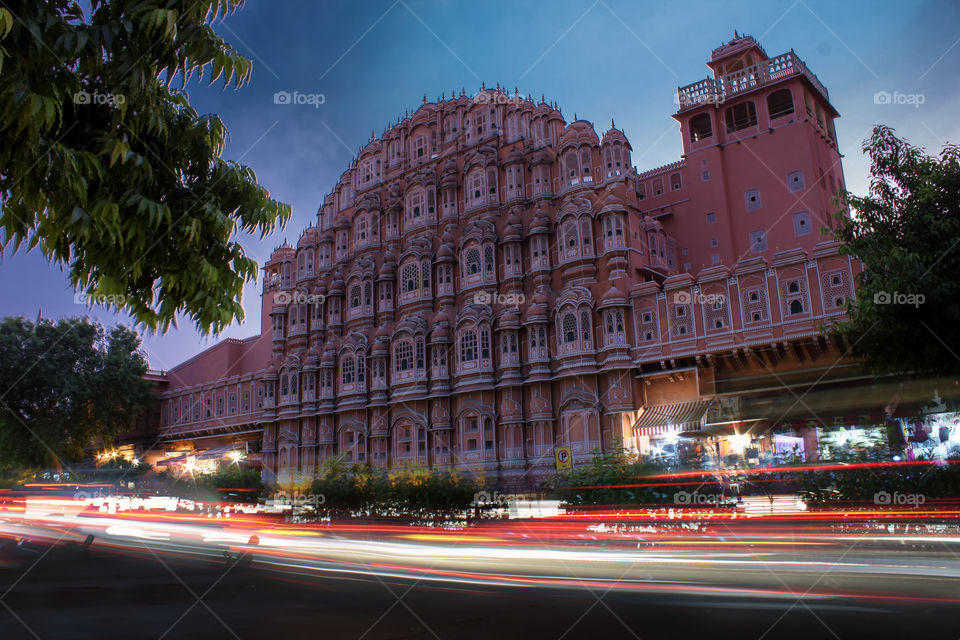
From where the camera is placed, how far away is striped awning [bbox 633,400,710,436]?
1304 inches

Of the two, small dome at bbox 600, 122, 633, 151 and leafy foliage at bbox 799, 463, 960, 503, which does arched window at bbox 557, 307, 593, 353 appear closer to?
small dome at bbox 600, 122, 633, 151

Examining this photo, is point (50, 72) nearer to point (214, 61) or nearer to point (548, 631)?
point (214, 61)

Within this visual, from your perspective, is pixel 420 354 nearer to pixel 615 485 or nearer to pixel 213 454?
pixel 213 454

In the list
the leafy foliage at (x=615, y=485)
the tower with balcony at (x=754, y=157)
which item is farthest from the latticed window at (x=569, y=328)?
the leafy foliage at (x=615, y=485)

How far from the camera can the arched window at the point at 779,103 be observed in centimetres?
4250

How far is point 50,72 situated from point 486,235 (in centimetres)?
3850

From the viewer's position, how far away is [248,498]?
3062 centimetres

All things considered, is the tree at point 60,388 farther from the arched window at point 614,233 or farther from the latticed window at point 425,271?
the arched window at point 614,233

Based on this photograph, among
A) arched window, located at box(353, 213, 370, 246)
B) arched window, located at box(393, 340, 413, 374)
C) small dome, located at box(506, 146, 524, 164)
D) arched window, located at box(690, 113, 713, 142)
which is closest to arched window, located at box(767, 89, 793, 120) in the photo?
arched window, located at box(690, 113, 713, 142)

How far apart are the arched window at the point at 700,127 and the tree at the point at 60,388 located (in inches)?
1937

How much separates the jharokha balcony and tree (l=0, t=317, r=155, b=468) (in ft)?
163

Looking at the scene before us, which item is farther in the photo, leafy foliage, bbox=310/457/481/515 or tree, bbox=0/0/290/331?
leafy foliage, bbox=310/457/481/515

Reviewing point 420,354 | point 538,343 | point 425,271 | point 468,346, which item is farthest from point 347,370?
point 538,343

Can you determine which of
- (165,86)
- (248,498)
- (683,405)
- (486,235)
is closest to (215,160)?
(165,86)
